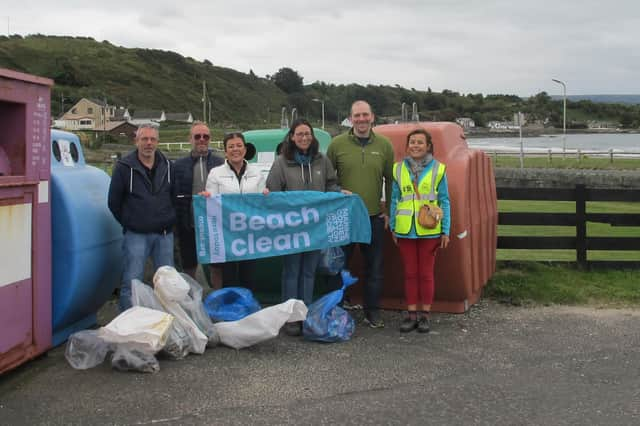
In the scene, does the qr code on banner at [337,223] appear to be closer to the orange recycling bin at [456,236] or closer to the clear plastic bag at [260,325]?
the orange recycling bin at [456,236]

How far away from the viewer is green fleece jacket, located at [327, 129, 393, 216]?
607cm

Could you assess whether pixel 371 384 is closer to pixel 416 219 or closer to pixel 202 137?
pixel 416 219

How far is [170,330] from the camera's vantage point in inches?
201

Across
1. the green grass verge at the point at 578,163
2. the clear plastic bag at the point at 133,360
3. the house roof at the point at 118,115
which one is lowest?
the clear plastic bag at the point at 133,360

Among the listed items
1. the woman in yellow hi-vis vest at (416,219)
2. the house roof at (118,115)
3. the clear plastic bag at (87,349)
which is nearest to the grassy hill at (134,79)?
the house roof at (118,115)

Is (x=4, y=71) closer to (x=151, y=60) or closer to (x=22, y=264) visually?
(x=22, y=264)

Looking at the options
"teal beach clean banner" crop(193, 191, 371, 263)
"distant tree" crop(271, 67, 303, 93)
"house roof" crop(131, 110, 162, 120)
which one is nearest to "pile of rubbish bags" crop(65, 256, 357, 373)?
"teal beach clean banner" crop(193, 191, 371, 263)

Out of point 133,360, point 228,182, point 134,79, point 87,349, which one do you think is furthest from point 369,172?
point 134,79

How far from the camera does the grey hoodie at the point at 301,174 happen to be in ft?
19.8

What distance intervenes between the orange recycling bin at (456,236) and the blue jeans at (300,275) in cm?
85

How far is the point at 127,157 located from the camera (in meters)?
5.62

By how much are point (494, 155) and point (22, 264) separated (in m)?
42.4

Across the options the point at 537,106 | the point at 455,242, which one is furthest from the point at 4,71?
the point at 537,106

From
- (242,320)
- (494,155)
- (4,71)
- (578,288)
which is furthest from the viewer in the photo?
(494,155)
